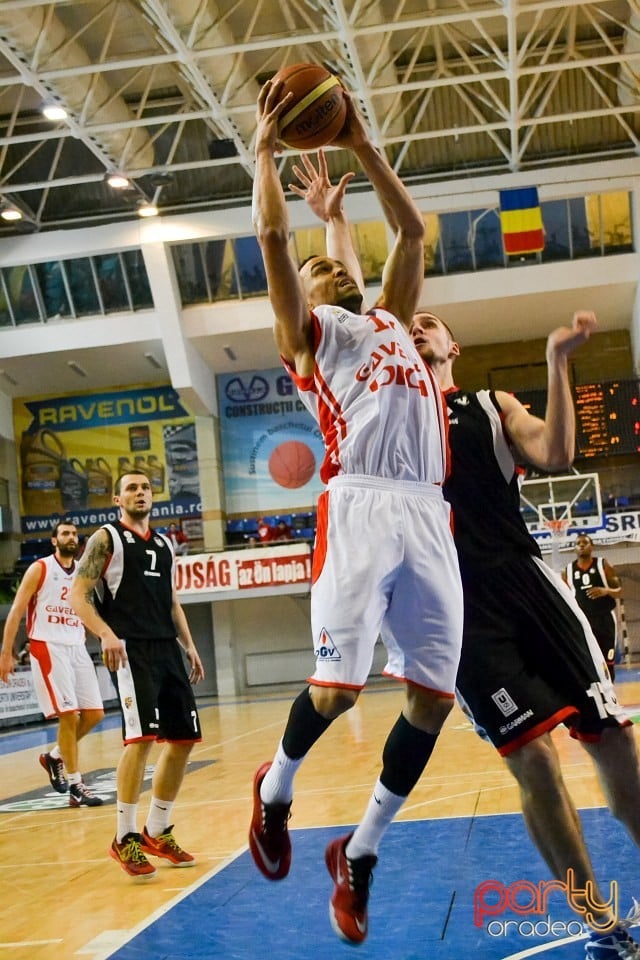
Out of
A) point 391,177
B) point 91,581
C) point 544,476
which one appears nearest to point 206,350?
point 544,476

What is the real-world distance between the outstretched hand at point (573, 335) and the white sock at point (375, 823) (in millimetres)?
1478

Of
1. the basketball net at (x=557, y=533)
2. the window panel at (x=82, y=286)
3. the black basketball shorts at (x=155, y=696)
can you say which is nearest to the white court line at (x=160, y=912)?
the black basketball shorts at (x=155, y=696)

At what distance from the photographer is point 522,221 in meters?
21.7

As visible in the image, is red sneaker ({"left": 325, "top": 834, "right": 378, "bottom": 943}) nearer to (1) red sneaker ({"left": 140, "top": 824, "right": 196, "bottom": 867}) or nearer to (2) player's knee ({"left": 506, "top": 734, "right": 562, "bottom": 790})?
(2) player's knee ({"left": 506, "top": 734, "right": 562, "bottom": 790})

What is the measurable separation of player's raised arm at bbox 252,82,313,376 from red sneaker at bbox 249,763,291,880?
1.40 metres

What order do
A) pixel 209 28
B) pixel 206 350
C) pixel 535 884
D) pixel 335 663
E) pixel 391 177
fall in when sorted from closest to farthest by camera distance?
pixel 335 663
pixel 391 177
pixel 535 884
pixel 209 28
pixel 206 350

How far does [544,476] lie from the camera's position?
76.5 feet

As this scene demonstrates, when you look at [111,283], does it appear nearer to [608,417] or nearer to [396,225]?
[608,417]

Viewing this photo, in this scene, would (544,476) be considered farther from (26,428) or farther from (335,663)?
(335,663)

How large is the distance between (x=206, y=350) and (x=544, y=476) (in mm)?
8389

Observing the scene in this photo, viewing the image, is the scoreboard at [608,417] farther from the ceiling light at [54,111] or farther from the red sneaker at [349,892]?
the red sneaker at [349,892]

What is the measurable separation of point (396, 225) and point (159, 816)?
328 centimetres

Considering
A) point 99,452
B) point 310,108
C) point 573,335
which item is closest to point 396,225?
point 310,108

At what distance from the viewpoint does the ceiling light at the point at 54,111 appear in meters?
18.7
